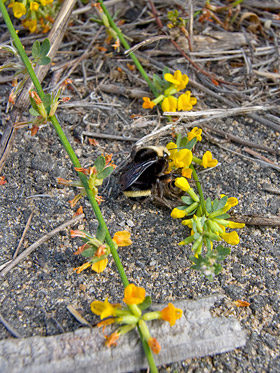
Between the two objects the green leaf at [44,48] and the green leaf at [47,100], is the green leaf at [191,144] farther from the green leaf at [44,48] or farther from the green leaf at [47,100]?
the green leaf at [44,48]

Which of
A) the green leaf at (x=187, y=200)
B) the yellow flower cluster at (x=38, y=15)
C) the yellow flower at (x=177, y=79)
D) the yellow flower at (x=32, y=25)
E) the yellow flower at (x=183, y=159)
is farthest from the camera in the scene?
the yellow flower at (x=32, y=25)

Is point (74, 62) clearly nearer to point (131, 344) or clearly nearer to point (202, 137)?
point (202, 137)

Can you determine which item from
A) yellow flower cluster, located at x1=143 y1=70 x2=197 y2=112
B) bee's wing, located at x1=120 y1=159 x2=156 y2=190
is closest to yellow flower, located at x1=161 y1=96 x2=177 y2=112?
yellow flower cluster, located at x1=143 y1=70 x2=197 y2=112

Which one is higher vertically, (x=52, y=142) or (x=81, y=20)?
(x=81, y=20)

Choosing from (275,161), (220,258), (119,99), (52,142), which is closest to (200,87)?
(119,99)

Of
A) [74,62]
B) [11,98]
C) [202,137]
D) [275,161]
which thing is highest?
[11,98]

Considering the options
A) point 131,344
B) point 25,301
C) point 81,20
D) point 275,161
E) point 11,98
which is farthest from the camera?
point 81,20

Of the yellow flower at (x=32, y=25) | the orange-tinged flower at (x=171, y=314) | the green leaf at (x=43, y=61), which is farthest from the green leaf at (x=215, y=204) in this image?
the yellow flower at (x=32, y=25)
